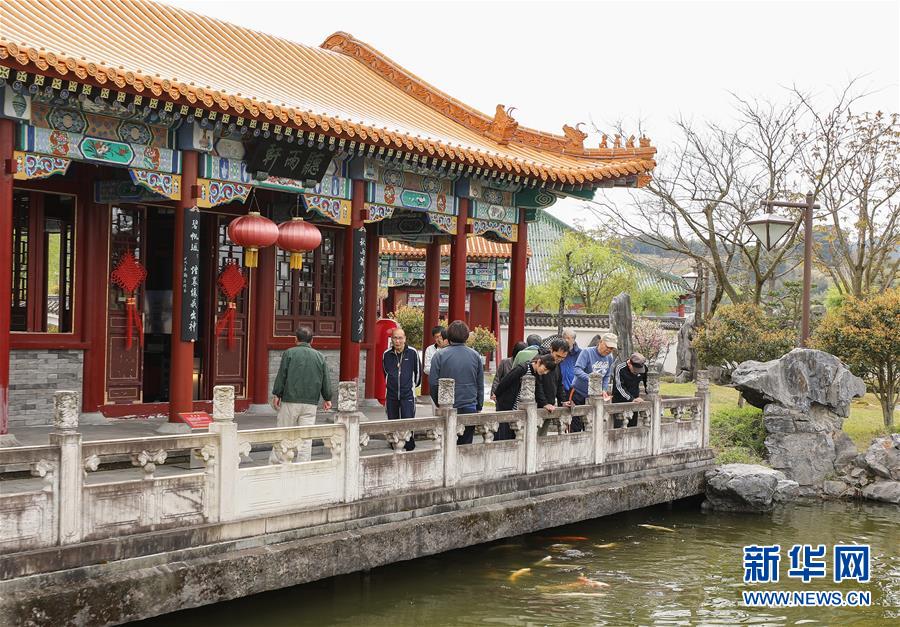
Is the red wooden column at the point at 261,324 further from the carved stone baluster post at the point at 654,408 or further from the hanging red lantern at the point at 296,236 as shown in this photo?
the carved stone baluster post at the point at 654,408

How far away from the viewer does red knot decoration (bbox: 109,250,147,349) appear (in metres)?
10.7

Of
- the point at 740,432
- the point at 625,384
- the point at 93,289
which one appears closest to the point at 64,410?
the point at 93,289

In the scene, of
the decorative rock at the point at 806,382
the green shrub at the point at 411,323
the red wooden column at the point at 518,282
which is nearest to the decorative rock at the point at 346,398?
the red wooden column at the point at 518,282

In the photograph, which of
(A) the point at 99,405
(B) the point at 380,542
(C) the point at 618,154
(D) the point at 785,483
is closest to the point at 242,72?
(A) the point at 99,405

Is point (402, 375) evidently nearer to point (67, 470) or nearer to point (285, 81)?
point (67, 470)

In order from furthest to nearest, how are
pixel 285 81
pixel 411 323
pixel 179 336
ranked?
pixel 411 323 < pixel 285 81 < pixel 179 336

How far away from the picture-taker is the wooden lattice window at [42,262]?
33.0ft

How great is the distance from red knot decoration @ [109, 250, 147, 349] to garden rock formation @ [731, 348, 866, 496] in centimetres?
812

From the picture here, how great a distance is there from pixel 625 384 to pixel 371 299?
3988 millimetres

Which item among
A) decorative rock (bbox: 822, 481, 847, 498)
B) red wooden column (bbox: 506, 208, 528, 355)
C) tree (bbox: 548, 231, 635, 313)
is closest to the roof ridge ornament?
red wooden column (bbox: 506, 208, 528, 355)

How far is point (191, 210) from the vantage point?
9555 millimetres

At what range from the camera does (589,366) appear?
11.3 m

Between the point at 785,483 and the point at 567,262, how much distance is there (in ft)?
76.6

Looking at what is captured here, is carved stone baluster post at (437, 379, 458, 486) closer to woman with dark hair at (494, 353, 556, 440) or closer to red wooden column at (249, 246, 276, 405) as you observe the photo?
woman with dark hair at (494, 353, 556, 440)
